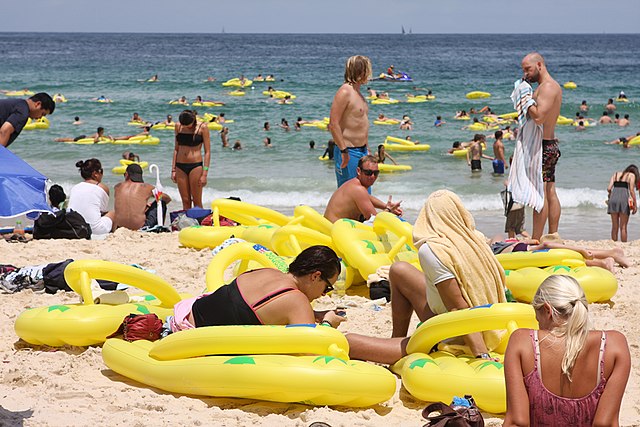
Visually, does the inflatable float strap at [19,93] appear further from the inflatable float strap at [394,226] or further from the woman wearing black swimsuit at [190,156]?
the inflatable float strap at [394,226]

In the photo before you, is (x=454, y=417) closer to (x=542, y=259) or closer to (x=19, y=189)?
(x=542, y=259)

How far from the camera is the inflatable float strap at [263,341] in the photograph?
4.22m

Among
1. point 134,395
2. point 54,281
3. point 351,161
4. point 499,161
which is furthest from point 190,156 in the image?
point 499,161

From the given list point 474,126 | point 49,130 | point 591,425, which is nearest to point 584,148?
point 474,126

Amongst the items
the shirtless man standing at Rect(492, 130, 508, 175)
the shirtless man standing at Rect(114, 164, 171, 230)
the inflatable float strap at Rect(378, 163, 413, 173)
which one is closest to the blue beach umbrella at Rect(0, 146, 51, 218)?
the shirtless man standing at Rect(114, 164, 171, 230)

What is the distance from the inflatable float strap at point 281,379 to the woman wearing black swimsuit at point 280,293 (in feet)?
0.89

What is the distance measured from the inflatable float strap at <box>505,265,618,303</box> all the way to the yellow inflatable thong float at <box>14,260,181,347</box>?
2337 millimetres

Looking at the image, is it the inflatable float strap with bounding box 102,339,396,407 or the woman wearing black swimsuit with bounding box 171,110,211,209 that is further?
the woman wearing black swimsuit with bounding box 171,110,211,209

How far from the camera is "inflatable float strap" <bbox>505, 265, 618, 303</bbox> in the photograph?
5.86 meters

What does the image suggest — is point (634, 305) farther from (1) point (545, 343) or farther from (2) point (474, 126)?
(2) point (474, 126)

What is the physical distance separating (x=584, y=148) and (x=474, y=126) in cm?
417

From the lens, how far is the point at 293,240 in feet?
21.4

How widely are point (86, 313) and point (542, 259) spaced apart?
3.17 meters

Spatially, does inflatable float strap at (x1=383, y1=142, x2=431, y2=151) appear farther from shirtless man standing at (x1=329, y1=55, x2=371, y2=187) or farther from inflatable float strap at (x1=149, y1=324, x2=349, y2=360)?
inflatable float strap at (x1=149, y1=324, x2=349, y2=360)
